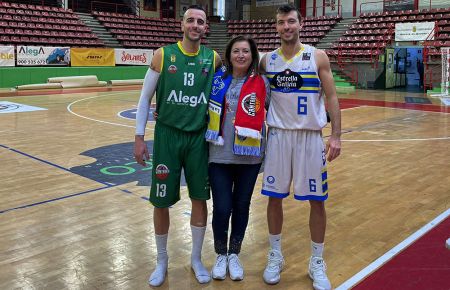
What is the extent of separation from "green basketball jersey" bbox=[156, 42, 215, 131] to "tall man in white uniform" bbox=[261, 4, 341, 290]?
1.25ft

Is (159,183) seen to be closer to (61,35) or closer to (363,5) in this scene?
(61,35)

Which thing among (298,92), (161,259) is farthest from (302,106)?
(161,259)

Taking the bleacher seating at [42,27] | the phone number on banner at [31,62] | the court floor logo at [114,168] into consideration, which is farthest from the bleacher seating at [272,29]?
the court floor logo at [114,168]

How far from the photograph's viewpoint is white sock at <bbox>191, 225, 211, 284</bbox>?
277 centimetres

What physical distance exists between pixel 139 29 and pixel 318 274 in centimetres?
2090

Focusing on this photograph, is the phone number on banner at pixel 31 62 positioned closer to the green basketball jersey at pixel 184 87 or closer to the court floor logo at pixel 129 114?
the court floor logo at pixel 129 114

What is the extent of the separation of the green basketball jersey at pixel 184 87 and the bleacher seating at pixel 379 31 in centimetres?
1615

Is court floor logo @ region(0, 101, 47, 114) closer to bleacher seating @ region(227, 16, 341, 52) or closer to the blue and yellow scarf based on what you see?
the blue and yellow scarf

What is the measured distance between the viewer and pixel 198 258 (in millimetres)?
2865

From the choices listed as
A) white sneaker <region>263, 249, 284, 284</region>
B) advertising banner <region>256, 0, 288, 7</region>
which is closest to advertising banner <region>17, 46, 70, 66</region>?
advertising banner <region>256, 0, 288, 7</region>

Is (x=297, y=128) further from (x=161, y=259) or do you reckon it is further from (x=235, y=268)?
(x=161, y=259)

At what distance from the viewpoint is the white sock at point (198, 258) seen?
277 centimetres

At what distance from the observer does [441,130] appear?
8484 millimetres

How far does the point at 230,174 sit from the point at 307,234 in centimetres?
110
